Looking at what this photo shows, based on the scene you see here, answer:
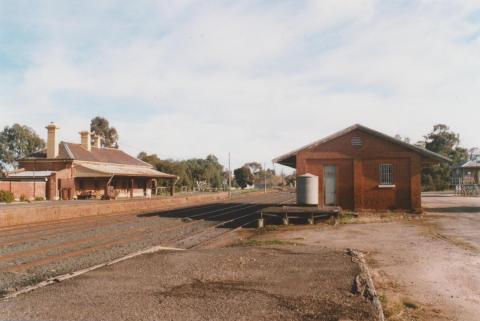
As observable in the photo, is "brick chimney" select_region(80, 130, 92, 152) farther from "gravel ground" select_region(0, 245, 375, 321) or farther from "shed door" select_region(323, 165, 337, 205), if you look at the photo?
"gravel ground" select_region(0, 245, 375, 321)

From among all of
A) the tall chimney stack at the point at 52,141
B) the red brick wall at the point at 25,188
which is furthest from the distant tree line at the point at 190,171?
the red brick wall at the point at 25,188

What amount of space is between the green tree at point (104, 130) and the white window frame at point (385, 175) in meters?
70.2

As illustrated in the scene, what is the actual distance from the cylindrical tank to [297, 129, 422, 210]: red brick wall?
191 cm

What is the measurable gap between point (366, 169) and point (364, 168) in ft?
0.39

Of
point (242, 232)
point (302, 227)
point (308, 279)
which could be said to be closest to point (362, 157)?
point (302, 227)

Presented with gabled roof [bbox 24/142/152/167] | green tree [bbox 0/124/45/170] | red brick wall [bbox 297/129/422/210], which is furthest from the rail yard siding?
green tree [bbox 0/124/45/170]

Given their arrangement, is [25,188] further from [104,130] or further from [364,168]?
[104,130]

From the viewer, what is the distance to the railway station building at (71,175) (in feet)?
119

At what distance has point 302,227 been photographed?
17.4 meters

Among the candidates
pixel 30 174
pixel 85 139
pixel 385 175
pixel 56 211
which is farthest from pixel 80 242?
pixel 85 139

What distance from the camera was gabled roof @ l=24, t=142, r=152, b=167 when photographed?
41.2 m

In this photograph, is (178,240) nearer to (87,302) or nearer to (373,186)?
(87,302)

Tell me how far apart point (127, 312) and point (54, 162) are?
38652 millimetres

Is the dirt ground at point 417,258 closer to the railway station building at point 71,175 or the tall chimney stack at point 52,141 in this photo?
the railway station building at point 71,175
